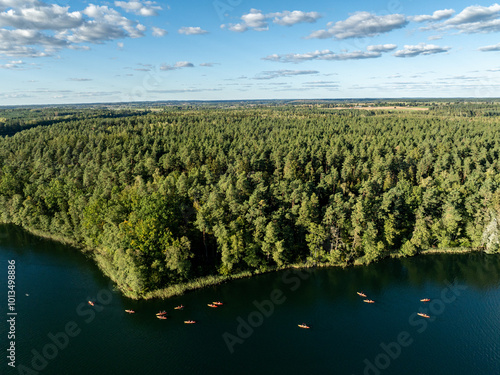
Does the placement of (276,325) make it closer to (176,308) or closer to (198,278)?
(176,308)

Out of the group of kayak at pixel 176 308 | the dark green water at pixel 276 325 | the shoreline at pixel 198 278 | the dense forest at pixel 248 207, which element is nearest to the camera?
the dark green water at pixel 276 325

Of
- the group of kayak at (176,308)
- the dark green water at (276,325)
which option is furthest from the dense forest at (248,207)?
the group of kayak at (176,308)

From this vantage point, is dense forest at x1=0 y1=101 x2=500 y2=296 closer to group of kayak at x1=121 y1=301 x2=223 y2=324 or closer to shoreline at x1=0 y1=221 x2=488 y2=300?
shoreline at x1=0 y1=221 x2=488 y2=300

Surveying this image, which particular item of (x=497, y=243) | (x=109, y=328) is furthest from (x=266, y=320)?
(x=497, y=243)

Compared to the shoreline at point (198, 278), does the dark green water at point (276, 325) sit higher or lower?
lower

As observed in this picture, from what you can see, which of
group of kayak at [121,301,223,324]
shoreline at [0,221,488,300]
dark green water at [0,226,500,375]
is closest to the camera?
dark green water at [0,226,500,375]

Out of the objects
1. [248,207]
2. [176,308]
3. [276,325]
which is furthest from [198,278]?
[276,325]

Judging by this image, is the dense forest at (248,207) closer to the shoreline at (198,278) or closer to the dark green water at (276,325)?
the shoreline at (198,278)

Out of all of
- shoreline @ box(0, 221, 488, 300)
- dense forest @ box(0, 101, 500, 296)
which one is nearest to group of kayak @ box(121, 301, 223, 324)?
shoreline @ box(0, 221, 488, 300)

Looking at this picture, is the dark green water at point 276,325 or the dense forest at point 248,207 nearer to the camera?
the dark green water at point 276,325

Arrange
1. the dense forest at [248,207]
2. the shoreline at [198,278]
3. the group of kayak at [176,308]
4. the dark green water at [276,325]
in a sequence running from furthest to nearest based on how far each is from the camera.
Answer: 1. the dense forest at [248,207]
2. the shoreline at [198,278]
3. the group of kayak at [176,308]
4. the dark green water at [276,325]
